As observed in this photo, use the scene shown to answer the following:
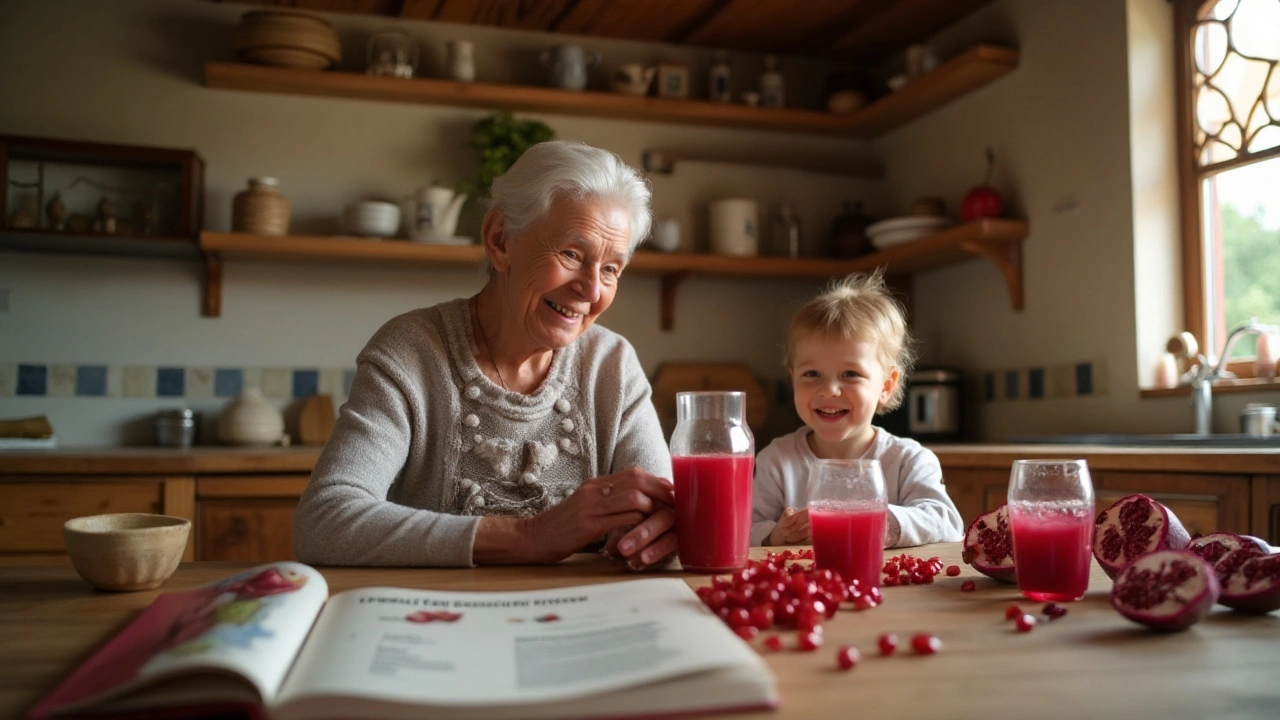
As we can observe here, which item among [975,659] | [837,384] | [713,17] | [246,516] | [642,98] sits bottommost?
[246,516]

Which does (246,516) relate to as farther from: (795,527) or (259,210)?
(795,527)

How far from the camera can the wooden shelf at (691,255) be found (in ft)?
11.3

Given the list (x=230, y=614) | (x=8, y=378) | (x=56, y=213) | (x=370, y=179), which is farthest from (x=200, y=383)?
(x=230, y=614)

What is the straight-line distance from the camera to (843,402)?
6.31 feet

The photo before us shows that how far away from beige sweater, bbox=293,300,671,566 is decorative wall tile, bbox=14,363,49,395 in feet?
8.01

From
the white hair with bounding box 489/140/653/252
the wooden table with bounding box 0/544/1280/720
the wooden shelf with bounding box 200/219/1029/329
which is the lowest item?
the wooden table with bounding box 0/544/1280/720

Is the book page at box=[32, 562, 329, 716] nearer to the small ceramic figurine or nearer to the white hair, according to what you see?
the white hair

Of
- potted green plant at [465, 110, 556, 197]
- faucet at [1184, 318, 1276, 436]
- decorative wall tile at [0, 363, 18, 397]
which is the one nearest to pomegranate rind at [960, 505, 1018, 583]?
faucet at [1184, 318, 1276, 436]

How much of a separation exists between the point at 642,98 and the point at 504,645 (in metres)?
3.43

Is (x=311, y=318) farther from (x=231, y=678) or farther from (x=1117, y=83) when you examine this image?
(x=231, y=678)

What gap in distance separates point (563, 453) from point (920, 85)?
261 centimetres

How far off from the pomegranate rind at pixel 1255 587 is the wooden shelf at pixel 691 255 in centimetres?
259

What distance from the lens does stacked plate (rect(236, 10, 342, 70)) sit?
352cm

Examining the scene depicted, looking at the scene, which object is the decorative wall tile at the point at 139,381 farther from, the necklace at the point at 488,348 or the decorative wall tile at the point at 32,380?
the necklace at the point at 488,348
